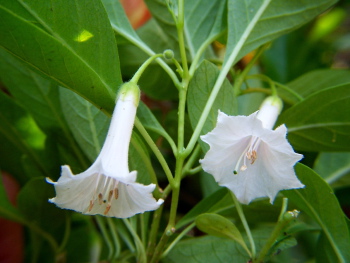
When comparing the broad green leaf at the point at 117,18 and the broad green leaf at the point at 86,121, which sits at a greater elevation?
the broad green leaf at the point at 117,18

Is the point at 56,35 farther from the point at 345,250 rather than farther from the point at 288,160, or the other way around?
the point at 345,250

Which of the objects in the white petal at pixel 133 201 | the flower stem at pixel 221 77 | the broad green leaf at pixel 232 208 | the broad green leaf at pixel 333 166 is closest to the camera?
the white petal at pixel 133 201

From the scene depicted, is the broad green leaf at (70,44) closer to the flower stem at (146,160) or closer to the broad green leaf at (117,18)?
the flower stem at (146,160)

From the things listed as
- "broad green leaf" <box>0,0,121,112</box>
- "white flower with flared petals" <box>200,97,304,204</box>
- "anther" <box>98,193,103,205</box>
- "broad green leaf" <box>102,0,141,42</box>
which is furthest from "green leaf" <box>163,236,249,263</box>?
"broad green leaf" <box>102,0,141,42</box>

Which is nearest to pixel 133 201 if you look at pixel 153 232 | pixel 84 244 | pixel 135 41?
pixel 153 232

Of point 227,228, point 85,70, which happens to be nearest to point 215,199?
point 227,228

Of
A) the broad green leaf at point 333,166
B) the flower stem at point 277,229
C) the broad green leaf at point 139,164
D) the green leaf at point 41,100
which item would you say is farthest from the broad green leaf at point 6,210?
the broad green leaf at point 333,166

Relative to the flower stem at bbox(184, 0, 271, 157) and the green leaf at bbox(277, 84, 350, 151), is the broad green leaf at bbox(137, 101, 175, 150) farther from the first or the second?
the green leaf at bbox(277, 84, 350, 151)
